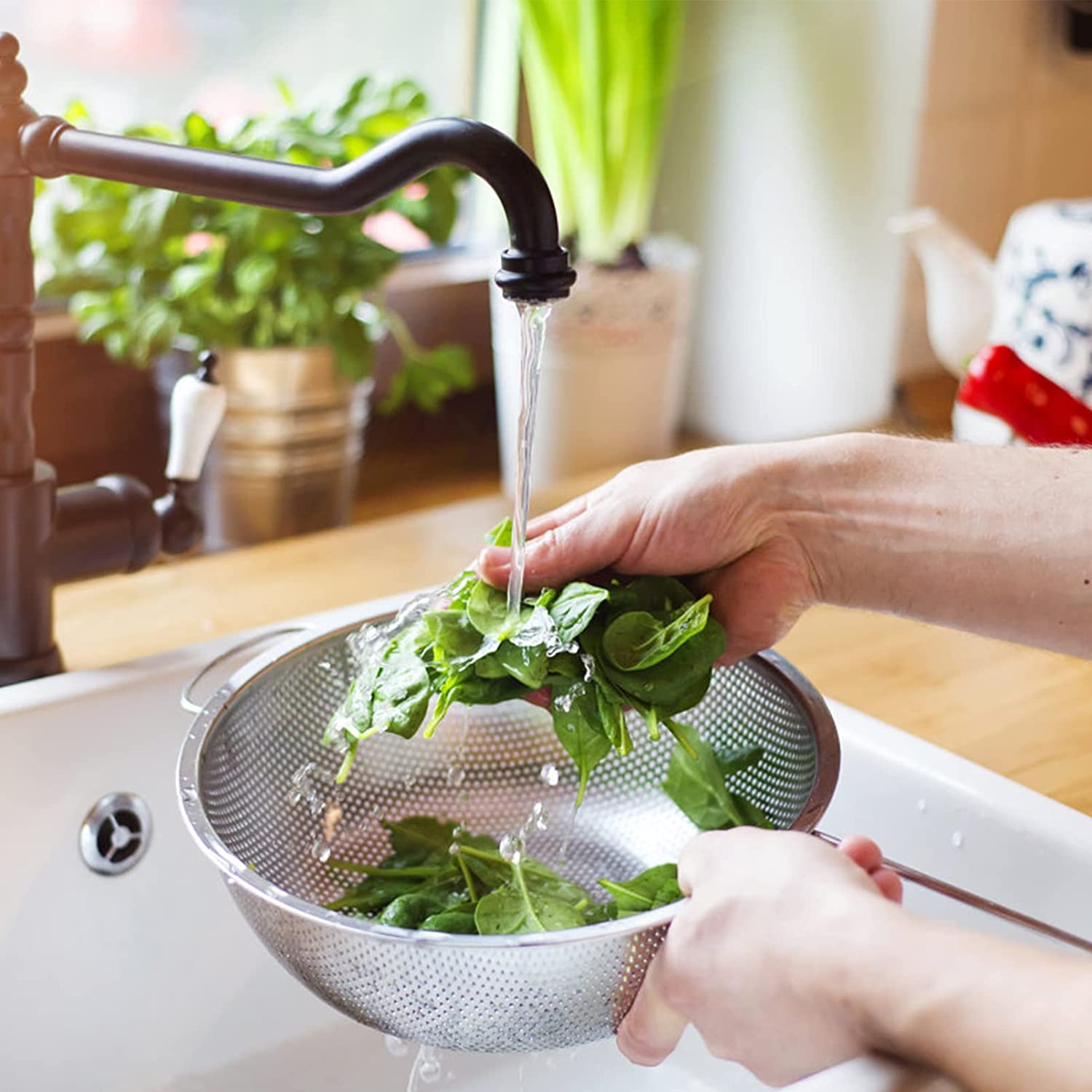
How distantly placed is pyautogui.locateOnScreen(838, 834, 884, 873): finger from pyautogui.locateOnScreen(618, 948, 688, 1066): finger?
3.3 inches

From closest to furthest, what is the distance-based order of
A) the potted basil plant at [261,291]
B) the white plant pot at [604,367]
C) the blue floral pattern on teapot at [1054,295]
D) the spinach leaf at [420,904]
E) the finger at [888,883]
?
the finger at [888,883], the spinach leaf at [420,904], the blue floral pattern on teapot at [1054,295], the potted basil plant at [261,291], the white plant pot at [604,367]

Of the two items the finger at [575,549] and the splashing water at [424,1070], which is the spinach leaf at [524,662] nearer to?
the finger at [575,549]

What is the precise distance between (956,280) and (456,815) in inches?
24.3

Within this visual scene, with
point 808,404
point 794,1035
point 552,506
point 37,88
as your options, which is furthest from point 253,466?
point 794,1035

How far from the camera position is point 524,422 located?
0.64m

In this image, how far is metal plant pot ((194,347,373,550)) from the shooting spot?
1.26 metres

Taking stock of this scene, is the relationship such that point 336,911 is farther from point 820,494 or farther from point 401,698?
point 820,494

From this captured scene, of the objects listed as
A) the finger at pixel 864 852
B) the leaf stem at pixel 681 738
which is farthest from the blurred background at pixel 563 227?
the finger at pixel 864 852

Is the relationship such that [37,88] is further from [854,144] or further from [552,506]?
[854,144]

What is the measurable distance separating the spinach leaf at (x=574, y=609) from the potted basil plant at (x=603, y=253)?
2.54 feet

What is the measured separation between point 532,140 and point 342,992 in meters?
1.16

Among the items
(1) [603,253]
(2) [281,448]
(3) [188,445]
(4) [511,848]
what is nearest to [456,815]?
(4) [511,848]

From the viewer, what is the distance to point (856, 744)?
2.69ft

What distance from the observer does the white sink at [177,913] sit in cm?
78
